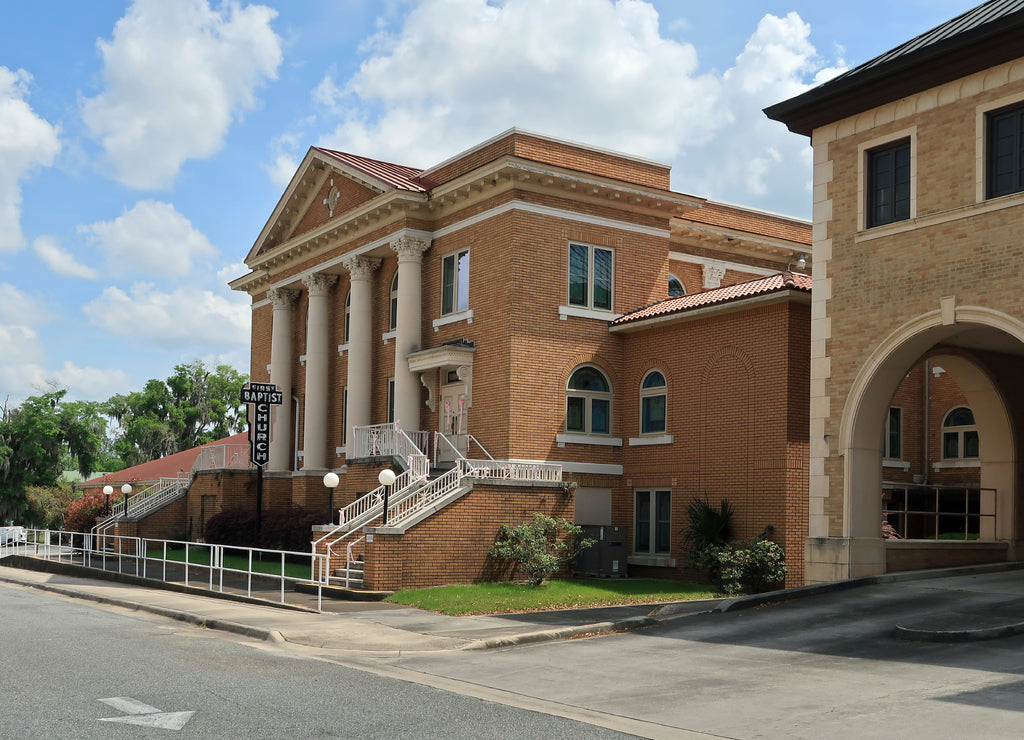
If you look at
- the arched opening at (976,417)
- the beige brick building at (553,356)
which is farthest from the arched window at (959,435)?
the beige brick building at (553,356)

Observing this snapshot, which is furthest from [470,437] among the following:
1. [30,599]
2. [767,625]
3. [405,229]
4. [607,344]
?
[767,625]

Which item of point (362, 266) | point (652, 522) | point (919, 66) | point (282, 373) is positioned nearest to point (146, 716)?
point (919, 66)

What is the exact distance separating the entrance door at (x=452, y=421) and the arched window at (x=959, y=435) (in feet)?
42.5

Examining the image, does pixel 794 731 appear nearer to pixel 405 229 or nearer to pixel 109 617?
pixel 109 617

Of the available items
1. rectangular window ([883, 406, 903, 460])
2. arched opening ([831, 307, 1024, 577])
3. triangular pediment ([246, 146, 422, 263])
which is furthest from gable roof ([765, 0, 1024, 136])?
triangular pediment ([246, 146, 422, 263])

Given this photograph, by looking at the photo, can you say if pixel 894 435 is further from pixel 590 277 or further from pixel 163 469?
pixel 163 469

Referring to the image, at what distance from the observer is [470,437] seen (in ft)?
97.6

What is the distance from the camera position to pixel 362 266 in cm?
3450

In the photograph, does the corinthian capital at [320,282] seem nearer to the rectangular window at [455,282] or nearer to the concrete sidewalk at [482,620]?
the rectangular window at [455,282]

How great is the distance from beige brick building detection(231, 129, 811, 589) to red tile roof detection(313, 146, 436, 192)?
0.15 m

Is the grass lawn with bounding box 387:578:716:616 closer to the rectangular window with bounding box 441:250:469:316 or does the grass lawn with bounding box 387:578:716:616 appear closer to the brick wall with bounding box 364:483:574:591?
the brick wall with bounding box 364:483:574:591

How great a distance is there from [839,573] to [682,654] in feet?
21.2

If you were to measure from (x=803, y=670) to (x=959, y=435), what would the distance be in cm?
1838

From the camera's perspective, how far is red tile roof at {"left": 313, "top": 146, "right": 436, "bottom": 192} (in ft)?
105
